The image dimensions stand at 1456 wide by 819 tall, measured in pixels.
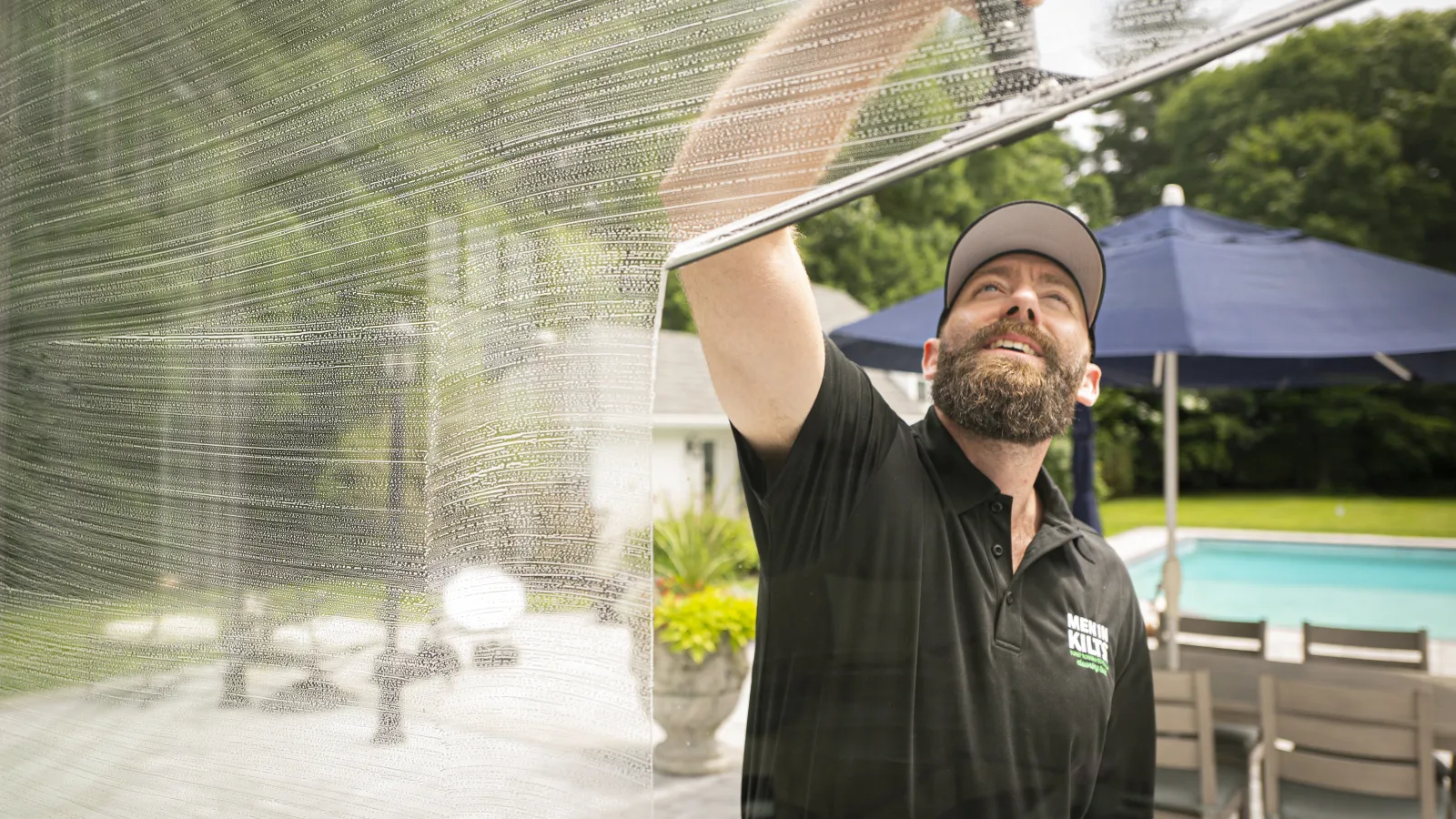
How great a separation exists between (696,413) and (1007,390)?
834 centimetres

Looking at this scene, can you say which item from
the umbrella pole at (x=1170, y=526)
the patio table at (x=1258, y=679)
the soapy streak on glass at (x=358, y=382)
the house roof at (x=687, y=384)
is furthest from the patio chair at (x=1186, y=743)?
the house roof at (x=687, y=384)

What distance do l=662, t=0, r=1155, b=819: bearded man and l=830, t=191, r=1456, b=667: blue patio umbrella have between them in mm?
1375

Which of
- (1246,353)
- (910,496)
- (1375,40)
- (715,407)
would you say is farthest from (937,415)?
(715,407)

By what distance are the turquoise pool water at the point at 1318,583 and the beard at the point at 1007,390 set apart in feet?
31.0

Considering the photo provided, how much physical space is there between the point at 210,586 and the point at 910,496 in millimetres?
548

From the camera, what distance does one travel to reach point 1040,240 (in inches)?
41.6

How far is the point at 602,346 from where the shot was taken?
36 centimetres

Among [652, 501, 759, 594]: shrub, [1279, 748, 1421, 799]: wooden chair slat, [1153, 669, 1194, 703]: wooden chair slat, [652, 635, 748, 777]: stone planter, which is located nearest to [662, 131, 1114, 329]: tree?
[652, 501, 759, 594]: shrub

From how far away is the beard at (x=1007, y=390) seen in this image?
35.5 inches

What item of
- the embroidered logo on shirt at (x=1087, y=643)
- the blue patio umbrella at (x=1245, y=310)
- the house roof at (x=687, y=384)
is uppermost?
the house roof at (x=687, y=384)

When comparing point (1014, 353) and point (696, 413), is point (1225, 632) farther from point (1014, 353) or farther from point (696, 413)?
point (696, 413)

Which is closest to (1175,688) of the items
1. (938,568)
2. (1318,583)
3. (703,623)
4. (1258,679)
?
(1258,679)

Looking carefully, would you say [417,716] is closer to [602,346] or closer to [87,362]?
[602,346]

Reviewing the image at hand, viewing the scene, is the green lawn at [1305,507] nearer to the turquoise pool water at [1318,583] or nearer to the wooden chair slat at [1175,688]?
the wooden chair slat at [1175,688]
